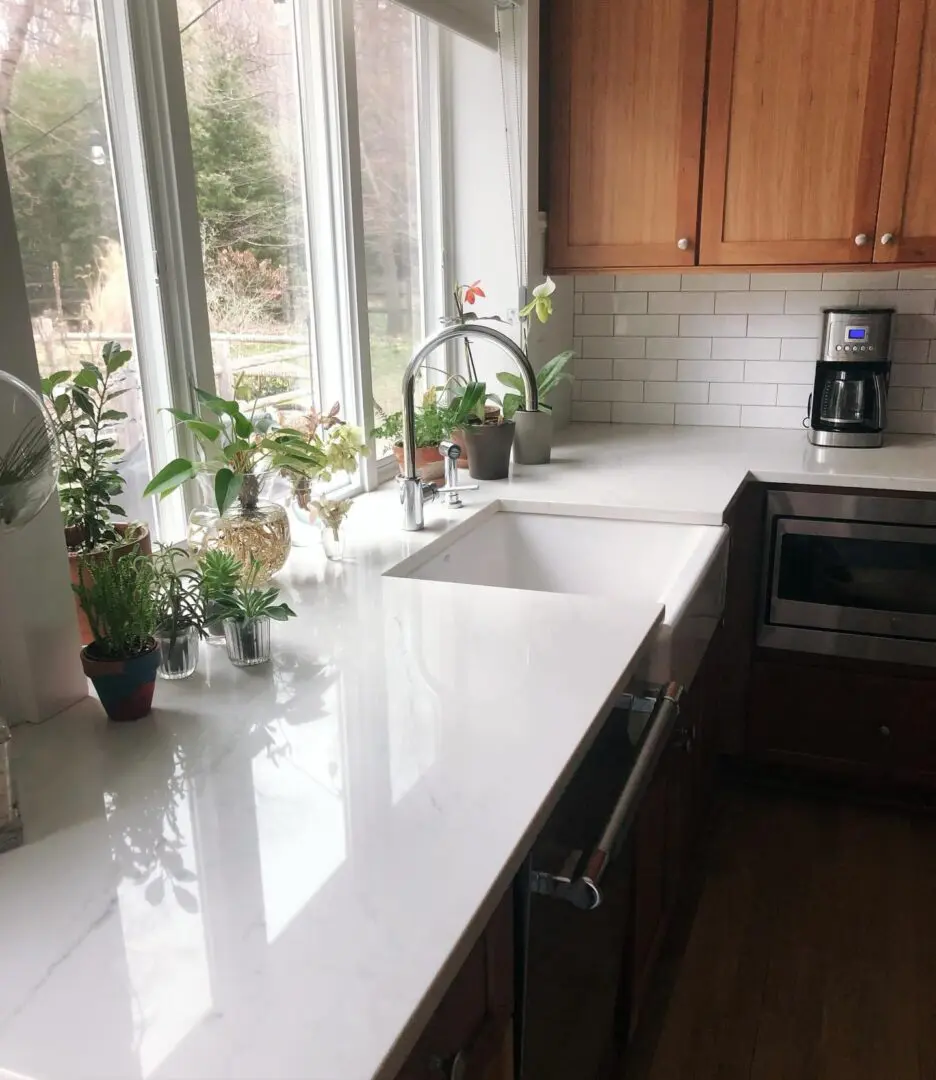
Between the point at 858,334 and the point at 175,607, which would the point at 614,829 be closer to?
the point at 175,607

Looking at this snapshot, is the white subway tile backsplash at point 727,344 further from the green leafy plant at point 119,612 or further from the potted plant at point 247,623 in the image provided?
the green leafy plant at point 119,612

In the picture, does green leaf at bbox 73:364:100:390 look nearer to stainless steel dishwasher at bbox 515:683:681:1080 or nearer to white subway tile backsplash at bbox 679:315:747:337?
stainless steel dishwasher at bbox 515:683:681:1080

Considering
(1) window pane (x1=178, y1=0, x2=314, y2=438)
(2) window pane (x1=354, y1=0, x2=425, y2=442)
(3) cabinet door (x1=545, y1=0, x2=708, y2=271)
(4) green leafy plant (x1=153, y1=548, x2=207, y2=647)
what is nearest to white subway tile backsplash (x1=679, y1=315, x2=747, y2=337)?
(3) cabinet door (x1=545, y1=0, x2=708, y2=271)

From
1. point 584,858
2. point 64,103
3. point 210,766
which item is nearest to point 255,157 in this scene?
point 64,103

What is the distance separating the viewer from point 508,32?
250 cm

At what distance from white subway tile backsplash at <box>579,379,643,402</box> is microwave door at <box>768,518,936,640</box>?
85cm

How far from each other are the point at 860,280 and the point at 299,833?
2.49 m

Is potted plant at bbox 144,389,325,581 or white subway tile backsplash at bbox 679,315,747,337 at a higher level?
white subway tile backsplash at bbox 679,315,747,337

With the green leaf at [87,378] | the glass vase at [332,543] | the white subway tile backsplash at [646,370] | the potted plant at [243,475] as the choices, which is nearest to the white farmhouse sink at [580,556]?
the glass vase at [332,543]

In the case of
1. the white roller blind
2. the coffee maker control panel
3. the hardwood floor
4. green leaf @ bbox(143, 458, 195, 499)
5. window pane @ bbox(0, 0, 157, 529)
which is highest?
the white roller blind

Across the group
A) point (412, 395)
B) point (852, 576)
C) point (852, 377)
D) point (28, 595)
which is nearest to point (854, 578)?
point (852, 576)

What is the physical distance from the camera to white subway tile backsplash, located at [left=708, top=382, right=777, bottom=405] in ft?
9.52

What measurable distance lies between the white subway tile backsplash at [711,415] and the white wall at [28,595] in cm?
225

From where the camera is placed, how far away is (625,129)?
A: 260 cm
